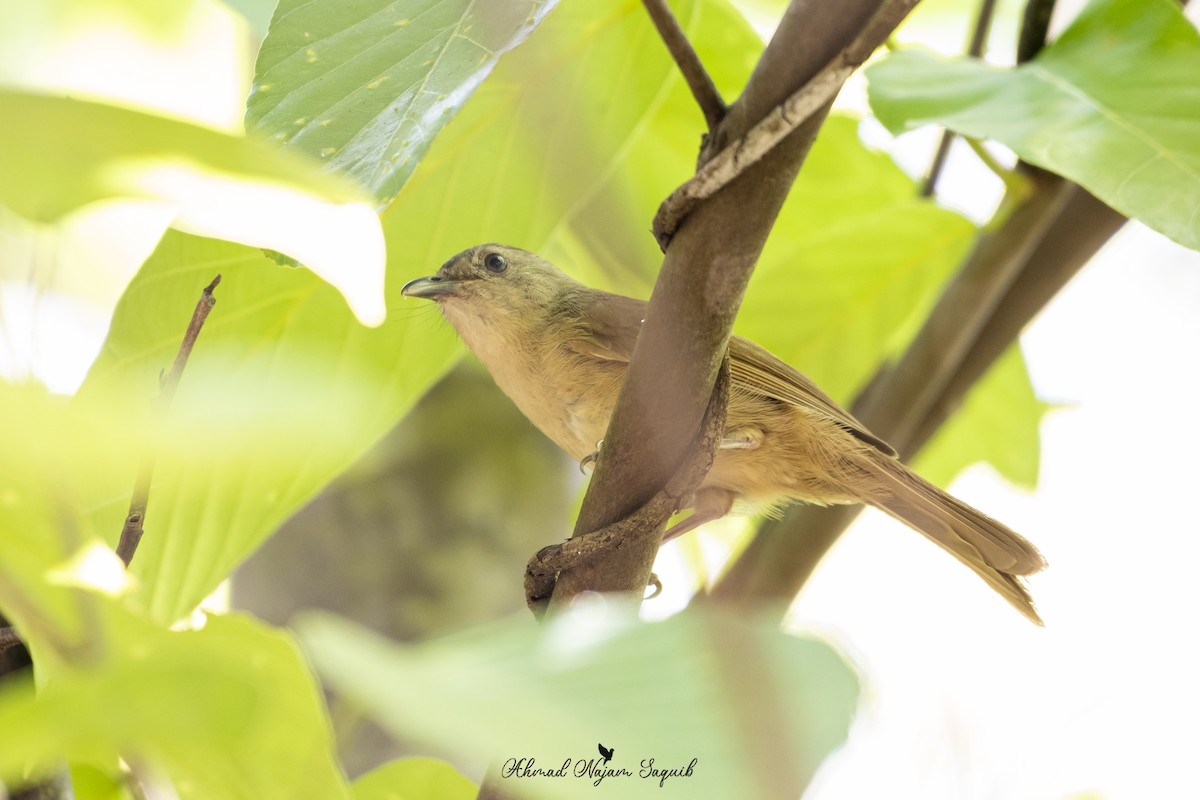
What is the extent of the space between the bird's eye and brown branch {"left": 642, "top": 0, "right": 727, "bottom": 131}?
5.17ft

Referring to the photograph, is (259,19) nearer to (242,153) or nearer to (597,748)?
(242,153)

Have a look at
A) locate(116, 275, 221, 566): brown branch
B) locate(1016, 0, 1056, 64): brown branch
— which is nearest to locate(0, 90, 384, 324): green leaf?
locate(116, 275, 221, 566): brown branch

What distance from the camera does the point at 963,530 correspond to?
2.39 metres

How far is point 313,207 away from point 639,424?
24.2 inches

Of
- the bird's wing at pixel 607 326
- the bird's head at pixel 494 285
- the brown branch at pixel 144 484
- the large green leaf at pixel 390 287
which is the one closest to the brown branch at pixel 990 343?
the bird's wing at pixel 607 326

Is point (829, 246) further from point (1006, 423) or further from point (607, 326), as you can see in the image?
Answer: point (1006, 423)

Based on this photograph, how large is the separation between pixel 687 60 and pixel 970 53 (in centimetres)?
115

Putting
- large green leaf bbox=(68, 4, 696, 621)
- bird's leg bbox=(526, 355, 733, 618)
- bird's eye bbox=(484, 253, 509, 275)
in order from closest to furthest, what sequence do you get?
bird's leg bbox=(526, 355, 733, 618), large green leaf bbox=(68, 4, 696, 621), bird's eye bbox=(484, 253, 509, 275)

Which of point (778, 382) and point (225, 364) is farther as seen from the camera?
point (778, 382)

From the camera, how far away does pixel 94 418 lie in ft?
1.76

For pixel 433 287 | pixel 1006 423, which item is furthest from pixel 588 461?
pixel 1006 423

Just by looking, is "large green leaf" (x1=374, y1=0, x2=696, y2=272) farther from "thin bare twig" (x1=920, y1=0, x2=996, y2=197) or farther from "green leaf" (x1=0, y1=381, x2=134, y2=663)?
"green leaf" (x1=0, y1=381, x2=134, y2=663)

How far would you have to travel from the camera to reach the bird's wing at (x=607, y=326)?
7.64ft

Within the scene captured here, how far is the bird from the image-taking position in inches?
93.0
